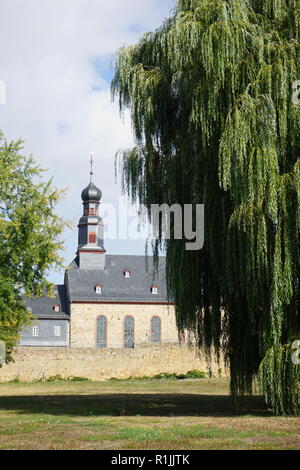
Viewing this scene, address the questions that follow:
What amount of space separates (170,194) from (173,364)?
26645 millimetres

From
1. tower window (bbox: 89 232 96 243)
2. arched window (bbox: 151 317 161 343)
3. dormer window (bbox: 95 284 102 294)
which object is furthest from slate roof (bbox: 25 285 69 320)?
arched window (bbox: 151 317 161 343)

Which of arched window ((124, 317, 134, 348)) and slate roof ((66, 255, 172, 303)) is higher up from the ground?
slate roof ((66, 255, 172, 303))

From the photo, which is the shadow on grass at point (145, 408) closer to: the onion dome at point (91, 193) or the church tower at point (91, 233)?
the church tower at point (91, 233)

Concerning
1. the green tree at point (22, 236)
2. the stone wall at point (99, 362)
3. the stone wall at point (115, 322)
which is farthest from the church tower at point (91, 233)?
the green tree at point (22, 236)

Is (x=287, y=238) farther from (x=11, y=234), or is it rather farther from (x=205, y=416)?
(x=11, y=234)

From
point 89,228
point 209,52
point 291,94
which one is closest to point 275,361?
point 291,94

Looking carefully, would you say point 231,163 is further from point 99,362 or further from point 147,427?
point 99,362

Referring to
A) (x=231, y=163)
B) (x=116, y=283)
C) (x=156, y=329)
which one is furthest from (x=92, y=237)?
(x=231, y=163)

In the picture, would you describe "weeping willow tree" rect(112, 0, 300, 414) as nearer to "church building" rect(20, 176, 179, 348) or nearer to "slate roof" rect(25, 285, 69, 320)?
"church building" rect(20, 176, 179, 348)

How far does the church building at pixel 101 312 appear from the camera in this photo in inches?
2333

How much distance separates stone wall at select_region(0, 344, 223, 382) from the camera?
3741 cm

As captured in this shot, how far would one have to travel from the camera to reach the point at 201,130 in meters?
14.1

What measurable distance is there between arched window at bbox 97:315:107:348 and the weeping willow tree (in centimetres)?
4428

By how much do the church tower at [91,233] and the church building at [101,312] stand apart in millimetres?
141
